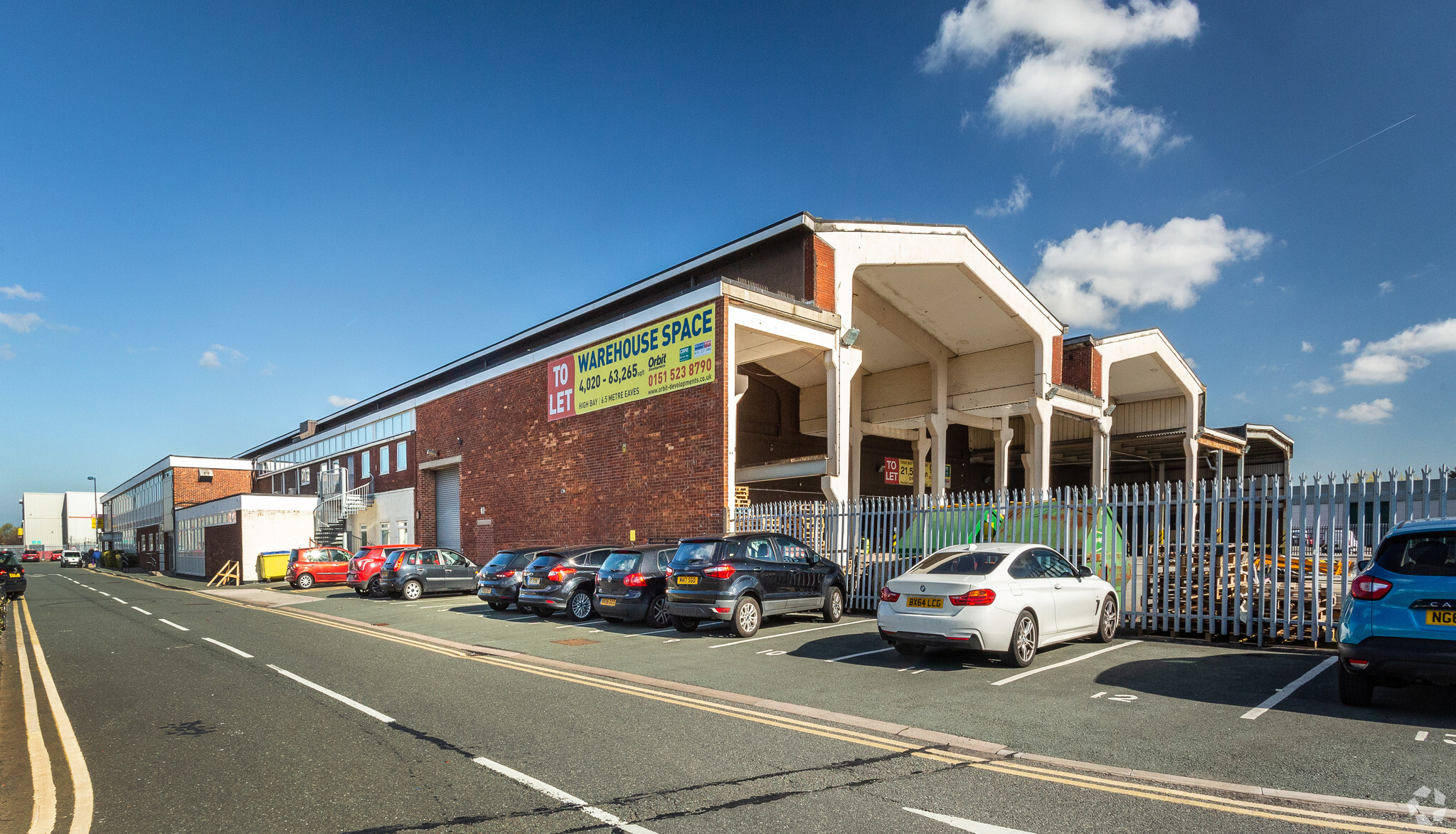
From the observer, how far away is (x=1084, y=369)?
28.3 m

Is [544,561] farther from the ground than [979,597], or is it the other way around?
[979,597]

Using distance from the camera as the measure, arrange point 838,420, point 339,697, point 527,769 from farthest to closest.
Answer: point 838,420
point 339,697
point 527,769

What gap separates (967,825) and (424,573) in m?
20.5

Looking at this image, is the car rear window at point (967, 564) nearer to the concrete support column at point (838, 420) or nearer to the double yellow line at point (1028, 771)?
the double yellow line at point (1028, 771)

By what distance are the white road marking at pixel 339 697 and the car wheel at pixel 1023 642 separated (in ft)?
20.3

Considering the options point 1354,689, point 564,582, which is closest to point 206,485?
point 564,582

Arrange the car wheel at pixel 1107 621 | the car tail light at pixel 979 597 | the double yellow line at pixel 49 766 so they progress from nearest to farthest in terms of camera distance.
→ 1. the double yellow line at pixel 49 766
2. the car tail light at pixel 979 597
3. the car wheel at pixel 1107 621

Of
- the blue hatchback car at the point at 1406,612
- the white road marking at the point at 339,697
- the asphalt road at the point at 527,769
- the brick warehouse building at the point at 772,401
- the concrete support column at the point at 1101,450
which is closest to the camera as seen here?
the asphalt road at the point at 527,769

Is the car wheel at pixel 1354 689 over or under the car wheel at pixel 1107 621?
over

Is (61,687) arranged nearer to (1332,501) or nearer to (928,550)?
(928,550)

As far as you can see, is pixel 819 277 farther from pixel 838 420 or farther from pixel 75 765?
pixel 75 765

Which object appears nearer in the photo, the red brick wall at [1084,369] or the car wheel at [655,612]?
the car wheel at [655,612]

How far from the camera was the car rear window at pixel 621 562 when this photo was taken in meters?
14.5

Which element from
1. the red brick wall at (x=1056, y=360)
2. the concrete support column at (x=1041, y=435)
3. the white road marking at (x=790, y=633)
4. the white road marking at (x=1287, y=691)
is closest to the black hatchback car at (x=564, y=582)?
the white road marking at (x=790, y=633)
